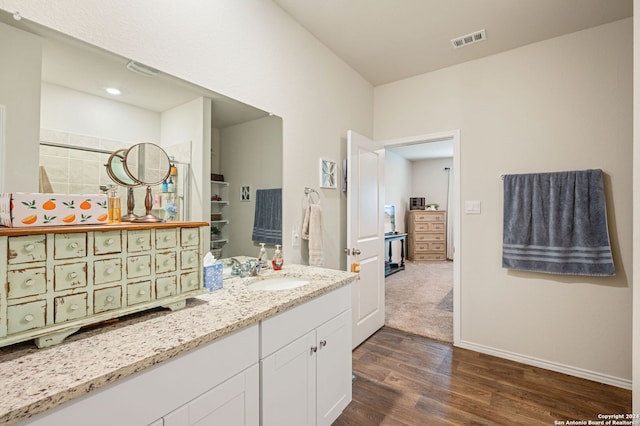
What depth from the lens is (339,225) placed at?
9.09 feet

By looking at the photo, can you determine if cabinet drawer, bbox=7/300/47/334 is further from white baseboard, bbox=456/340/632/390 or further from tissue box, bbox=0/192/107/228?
white baseboard, bbox=456/340/632/390

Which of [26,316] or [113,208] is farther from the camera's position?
[113,208]

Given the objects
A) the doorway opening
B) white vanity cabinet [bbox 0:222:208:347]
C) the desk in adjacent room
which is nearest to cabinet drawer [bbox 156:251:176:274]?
white vanity cabinet [bbox 0:222:208:347]

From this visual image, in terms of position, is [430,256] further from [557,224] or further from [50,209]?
[50,209]

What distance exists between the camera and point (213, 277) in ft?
4.70

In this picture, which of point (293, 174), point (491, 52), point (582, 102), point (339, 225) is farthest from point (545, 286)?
point (293, 174)

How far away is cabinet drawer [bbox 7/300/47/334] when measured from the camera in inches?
30.6

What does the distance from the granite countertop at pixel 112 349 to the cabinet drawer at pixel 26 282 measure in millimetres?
161

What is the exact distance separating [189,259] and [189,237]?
9 centimetres

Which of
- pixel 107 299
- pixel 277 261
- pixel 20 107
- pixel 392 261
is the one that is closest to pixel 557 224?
pixel 277 261

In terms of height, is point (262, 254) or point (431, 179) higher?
point (431, 179)

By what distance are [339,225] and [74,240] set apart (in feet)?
6.87

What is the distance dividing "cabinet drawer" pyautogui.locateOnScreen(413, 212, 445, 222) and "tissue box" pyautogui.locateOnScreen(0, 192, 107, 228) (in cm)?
720

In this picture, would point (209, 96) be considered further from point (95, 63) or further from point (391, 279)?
point (391, 279)
